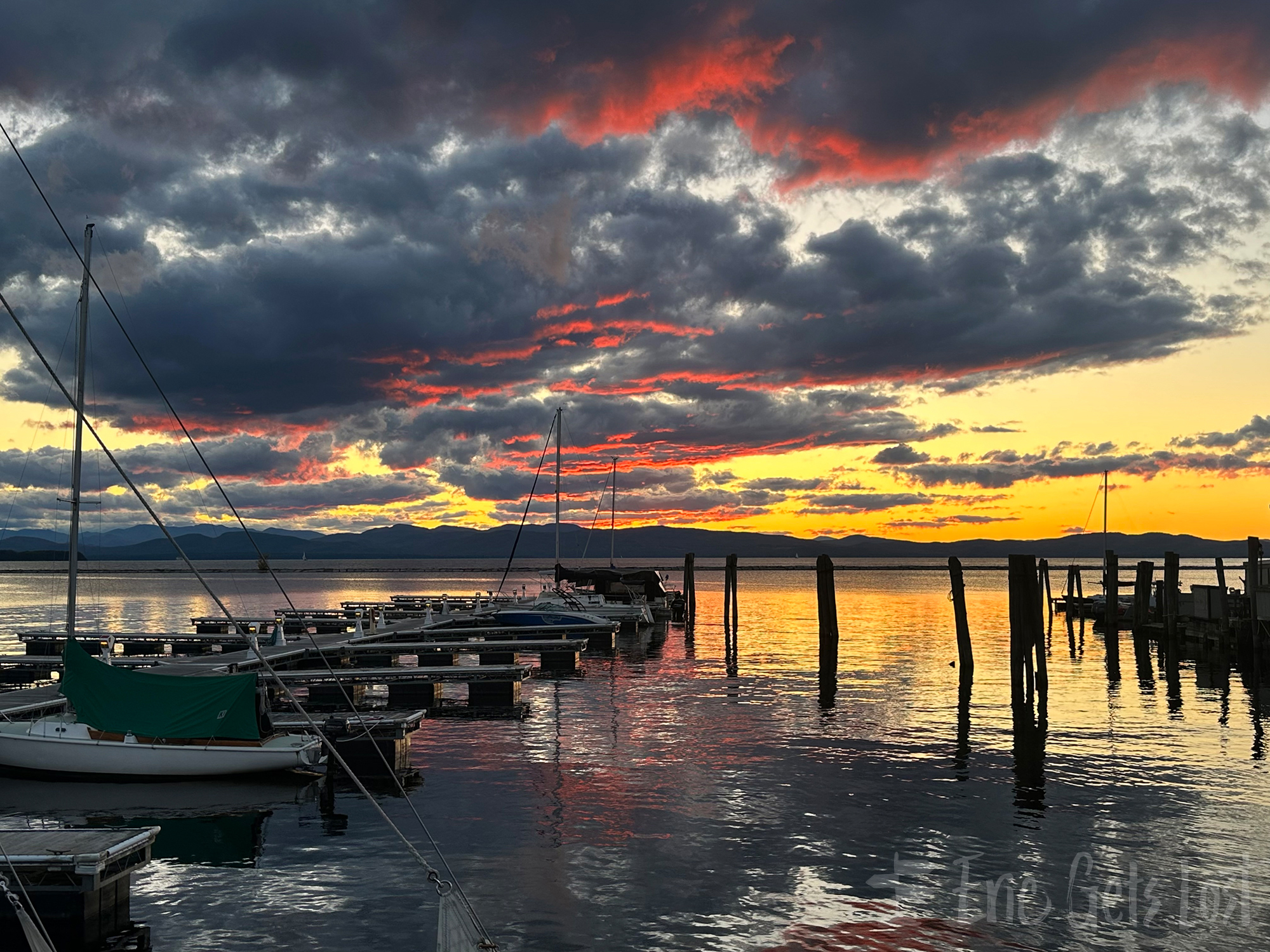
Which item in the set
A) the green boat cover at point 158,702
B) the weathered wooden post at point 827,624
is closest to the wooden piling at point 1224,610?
the weathered wooden post at point 827,624

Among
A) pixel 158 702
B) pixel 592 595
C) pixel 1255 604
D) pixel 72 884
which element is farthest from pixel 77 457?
pixel 1255 604

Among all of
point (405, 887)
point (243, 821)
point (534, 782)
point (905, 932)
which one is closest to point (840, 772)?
point (534, 782)

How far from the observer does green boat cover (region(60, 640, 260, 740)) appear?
68.7 feet

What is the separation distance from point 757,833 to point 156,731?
511 inches

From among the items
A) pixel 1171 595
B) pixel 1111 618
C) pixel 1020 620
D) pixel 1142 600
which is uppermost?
pixel 1020 620

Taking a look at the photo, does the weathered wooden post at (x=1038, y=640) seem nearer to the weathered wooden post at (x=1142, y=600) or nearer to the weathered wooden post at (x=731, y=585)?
the weathered wooden post at (x=1142, y=600)

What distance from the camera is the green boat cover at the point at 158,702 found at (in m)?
21.0

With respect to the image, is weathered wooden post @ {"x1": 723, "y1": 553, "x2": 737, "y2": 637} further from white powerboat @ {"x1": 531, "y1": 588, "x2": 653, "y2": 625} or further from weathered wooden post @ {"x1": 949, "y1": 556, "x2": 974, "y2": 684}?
weathered wooden post @ {"x1": 949, "y1": 556, "x2": 974, "y2": 684}

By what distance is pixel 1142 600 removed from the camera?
191ft

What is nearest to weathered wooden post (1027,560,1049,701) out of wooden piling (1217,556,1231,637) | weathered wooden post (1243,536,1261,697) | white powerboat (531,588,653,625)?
weathered wooden post (1243,536,1261,697)

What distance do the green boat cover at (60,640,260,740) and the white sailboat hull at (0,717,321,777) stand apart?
0.31 meters

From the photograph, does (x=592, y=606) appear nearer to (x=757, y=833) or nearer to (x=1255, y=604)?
(x=1255, y=604)

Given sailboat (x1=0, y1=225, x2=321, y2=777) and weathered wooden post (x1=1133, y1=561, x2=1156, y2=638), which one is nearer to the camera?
sailboat (x1=0, y1=225, x2=321, y2=777)

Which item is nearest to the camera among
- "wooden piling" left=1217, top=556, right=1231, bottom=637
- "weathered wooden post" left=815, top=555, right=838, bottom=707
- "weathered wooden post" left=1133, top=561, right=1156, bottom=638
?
"weathered wooden post" left=815, top=555, right=838, bottom=707
